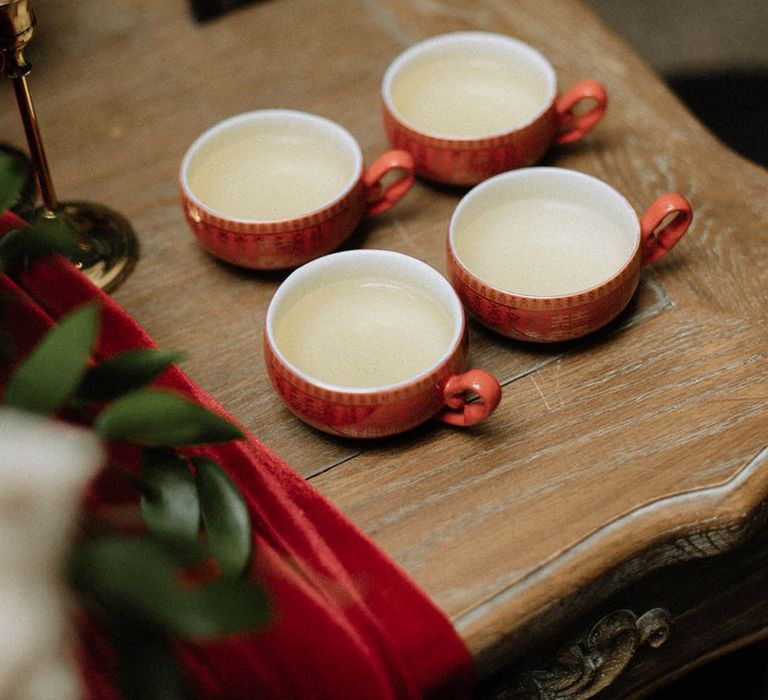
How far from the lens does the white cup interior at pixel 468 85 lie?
78 centimetres

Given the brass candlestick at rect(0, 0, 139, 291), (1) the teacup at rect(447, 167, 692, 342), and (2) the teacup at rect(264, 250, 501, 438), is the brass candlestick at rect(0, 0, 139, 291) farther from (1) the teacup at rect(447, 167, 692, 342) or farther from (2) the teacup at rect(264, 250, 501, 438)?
(1) the teacup at rect(447, 167, 692, 342)

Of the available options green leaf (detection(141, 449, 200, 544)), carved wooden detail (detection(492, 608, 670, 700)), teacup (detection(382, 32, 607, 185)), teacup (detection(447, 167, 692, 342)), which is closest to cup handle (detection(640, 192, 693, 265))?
teacup (detection(447, 167, 692, 342))

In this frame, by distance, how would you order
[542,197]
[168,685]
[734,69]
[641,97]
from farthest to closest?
1. [734,69]
2. [641,97]
3. [542,197]
4. [168,685]

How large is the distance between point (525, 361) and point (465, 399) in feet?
0.22

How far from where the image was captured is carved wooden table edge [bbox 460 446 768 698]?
0.53 m

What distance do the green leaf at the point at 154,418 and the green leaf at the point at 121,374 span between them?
0.09 ft

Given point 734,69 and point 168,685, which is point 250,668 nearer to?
point 168,685

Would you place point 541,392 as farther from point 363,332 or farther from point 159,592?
point 159,592

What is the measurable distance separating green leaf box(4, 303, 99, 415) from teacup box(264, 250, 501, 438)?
17cm

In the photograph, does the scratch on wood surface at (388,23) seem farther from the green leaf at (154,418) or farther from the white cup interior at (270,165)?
the green leaf at (154,418)

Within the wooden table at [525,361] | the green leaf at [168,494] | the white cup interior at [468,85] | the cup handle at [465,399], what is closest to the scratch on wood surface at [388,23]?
the wooden table at [525,361]

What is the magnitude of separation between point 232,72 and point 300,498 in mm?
480

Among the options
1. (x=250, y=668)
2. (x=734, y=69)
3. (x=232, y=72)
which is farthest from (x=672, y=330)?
(x=734, y=69)

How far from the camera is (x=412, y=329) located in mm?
624
